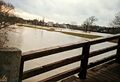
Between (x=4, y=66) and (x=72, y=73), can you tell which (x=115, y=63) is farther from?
(x=4, y=66)

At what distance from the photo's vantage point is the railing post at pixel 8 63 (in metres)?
3.32

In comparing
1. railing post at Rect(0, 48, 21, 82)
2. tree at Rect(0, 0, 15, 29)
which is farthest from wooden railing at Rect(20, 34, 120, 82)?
tree at Rect(0, 0, 15, 29)

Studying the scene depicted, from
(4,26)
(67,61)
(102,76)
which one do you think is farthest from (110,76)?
(4,26)

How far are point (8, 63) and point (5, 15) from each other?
3470 centimetres

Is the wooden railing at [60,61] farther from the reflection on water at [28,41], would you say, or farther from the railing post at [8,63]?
the reflection on water at [28,41]

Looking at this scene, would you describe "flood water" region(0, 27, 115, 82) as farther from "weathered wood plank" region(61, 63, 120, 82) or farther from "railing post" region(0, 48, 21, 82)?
"railing post" region(0, 48, 21, 82)

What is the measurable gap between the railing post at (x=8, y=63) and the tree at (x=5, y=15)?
32.2m

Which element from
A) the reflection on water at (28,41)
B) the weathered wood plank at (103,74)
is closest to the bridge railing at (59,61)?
the weathered wood plank at (103,74)

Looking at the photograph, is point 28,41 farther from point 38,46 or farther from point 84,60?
point 84,60

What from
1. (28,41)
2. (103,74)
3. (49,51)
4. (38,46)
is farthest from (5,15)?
(49,51)

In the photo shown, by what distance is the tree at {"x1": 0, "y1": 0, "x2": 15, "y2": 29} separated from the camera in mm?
35625

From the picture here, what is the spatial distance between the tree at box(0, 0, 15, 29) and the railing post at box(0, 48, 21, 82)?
32.2m

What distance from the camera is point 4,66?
3.35 m

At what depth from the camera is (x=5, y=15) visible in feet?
121
